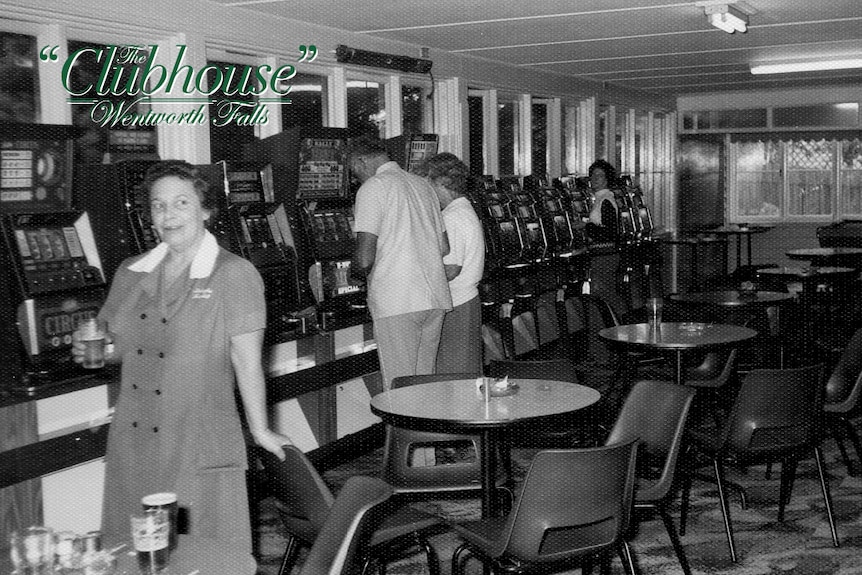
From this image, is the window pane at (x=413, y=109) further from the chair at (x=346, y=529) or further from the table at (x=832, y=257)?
the chair at (x=346, y=529)

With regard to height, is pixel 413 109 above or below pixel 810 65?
below

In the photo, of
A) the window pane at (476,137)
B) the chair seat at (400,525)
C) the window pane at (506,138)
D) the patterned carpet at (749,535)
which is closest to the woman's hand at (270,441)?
the chair seat at (400,525)

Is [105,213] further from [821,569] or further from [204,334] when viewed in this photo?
[821,569]

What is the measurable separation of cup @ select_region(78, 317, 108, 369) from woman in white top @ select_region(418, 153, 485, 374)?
2.39 metres

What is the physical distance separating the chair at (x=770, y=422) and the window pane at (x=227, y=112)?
2.95 m

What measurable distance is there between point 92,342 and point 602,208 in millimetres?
6956

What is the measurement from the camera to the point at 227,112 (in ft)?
23.6

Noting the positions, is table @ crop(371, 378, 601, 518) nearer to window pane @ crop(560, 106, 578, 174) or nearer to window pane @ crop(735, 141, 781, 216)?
window pane @ crop(560, 106, 578, 174)

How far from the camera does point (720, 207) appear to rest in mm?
15430

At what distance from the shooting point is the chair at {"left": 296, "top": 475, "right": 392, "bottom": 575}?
238 cm

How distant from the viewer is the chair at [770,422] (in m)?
4.45

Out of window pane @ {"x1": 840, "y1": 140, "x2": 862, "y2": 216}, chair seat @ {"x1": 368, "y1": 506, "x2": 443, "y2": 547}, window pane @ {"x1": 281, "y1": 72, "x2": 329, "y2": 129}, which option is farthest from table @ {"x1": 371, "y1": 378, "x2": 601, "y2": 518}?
window pane @ {"x1": 840, "y1": 140, "x2": 862, "y2": 216}

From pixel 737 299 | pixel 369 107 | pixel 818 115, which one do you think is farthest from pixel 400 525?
pixel 818 115

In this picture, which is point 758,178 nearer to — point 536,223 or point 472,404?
point 536,223
